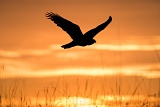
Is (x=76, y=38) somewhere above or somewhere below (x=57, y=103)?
above

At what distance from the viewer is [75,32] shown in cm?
934

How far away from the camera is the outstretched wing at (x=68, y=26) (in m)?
9.10

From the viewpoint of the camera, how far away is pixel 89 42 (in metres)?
9.70

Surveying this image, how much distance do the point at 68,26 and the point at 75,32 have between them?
285mm

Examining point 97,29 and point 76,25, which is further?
point 97,29

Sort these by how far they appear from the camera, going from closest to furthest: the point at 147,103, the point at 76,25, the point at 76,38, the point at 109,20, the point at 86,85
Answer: the point at 147,103
the point at 86,85
the point at 76,25
the point at 76,38
the point at 109,20

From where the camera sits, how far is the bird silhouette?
9203mm

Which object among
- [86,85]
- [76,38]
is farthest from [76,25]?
[86,85]

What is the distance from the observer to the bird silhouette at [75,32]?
362 inches

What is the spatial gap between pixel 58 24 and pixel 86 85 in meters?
2.83

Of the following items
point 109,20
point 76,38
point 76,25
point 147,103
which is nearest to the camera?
point 147,103

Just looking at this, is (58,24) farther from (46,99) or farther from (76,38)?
(46,99)

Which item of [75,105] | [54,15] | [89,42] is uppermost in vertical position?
[54,15]

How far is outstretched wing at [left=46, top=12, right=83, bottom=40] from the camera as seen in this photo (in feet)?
29.9
